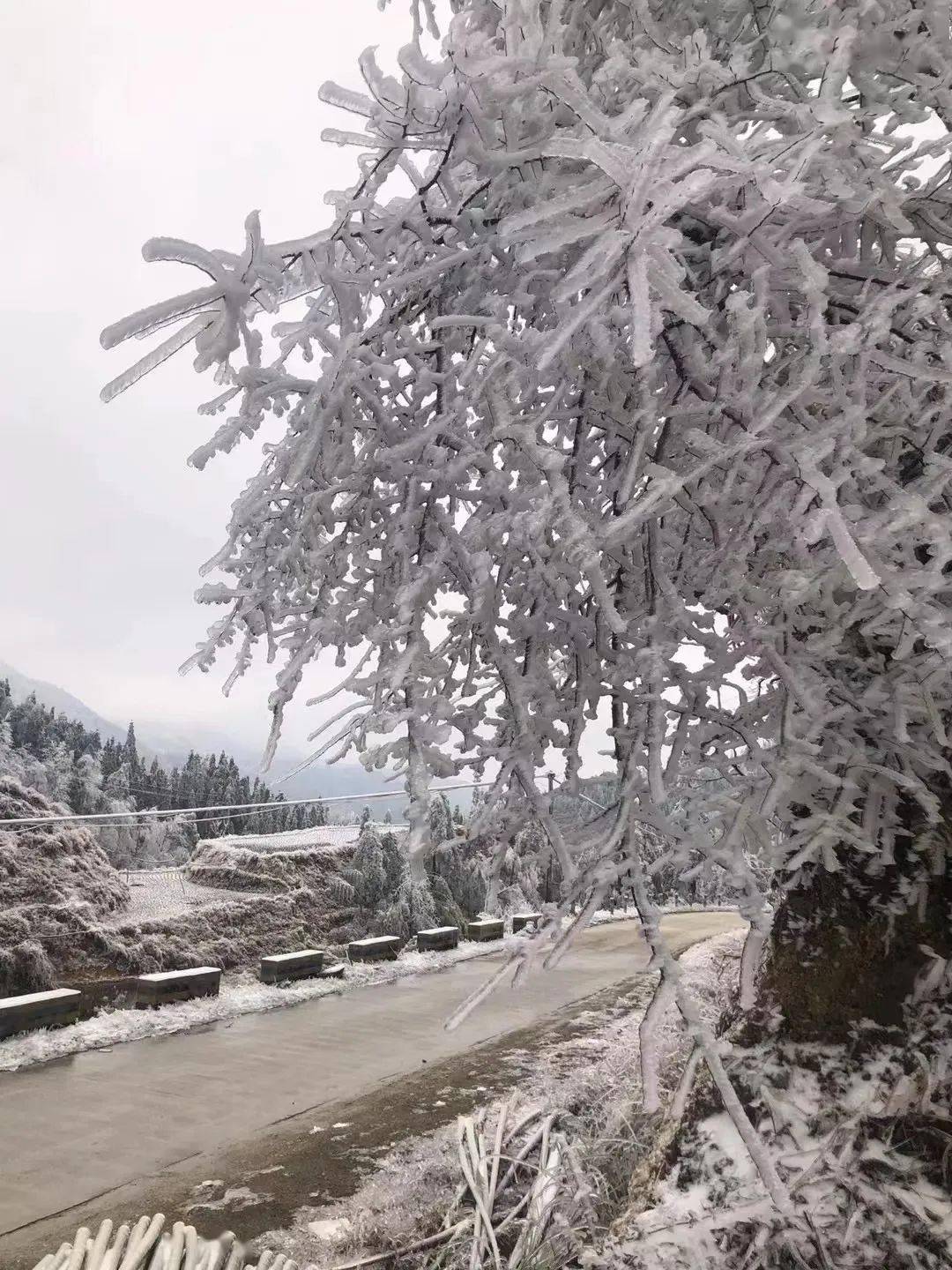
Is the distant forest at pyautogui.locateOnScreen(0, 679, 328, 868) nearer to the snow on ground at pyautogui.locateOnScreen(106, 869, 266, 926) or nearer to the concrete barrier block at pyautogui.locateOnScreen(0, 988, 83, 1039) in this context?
the snow on ground at pyautogui.locateOnScreen(106, 869, 266, 926)

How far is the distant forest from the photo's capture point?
7.18m

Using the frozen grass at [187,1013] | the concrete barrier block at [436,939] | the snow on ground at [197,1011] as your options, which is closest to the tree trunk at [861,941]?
the snow on ground at [197,1011]

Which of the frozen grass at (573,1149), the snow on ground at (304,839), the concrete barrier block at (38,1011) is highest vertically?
the snow on ground at (304,839)

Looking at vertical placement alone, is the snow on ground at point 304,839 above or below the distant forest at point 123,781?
below

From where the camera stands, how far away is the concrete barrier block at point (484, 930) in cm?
885

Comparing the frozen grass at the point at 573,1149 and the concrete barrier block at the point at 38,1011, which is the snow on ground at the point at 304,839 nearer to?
the concrete barrier block at the point at 38,1011

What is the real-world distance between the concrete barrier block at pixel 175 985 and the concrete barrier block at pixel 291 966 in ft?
1.51

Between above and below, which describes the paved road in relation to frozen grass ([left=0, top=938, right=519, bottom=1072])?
below

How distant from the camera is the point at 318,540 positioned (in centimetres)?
207

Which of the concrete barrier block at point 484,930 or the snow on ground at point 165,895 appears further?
the concrete barrier block at point 484,930

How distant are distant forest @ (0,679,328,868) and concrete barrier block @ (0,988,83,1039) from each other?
2036mm

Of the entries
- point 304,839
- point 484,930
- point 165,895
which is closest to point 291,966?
point 165,895

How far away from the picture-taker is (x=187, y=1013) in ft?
18.5

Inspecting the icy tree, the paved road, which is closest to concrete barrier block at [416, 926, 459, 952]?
the paved road
